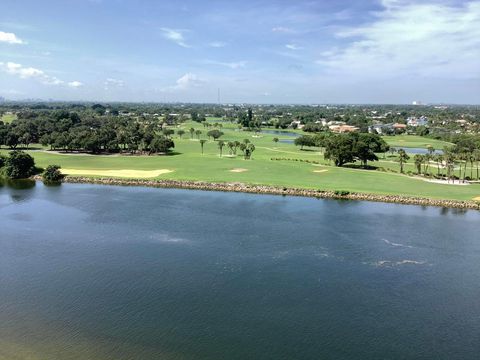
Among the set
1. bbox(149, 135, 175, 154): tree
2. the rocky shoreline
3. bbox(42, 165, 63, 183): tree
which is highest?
bbox(149, 135, 175, 154): tree

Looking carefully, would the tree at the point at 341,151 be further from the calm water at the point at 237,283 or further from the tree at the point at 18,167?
the tree at the point at 18,167

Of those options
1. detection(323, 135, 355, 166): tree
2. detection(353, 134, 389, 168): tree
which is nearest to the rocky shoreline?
detection(323, 135, 355, 166): tree

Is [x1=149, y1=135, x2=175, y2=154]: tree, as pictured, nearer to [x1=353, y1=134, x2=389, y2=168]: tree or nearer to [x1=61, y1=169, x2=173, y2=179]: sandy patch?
A: [x1=61, y1=169, x2=173, y2=179]: sandy patch

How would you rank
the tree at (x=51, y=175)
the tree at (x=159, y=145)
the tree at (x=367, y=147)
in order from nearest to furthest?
the tree at (x=51, y=175), the tree at (x=367, y=147), the tree at (x=159, y=145)

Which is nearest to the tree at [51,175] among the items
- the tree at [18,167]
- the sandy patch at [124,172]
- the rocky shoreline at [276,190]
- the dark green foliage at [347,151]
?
the rocky shoreline at [276,190]

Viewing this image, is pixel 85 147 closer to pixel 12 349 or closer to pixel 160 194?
pixel 160 194

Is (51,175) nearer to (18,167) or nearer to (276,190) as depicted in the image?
(18,167)
